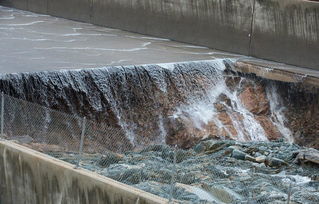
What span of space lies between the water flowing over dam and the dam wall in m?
1.48

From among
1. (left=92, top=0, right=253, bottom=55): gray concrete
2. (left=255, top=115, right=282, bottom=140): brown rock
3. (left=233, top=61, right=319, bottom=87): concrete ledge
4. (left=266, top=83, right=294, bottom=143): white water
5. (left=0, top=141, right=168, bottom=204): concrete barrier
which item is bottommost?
(left=255, top=115, right=282, bottom=140): brown rock

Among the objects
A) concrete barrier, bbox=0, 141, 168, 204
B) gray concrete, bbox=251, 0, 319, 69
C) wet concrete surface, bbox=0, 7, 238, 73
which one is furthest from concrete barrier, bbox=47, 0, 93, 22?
concrete barrier, bbox=0, 141, 168, 204

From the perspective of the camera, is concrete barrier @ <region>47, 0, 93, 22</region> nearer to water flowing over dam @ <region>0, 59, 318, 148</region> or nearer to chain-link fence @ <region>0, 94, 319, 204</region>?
water flowing over dam @ <region>0, 59, 318, 148</region>

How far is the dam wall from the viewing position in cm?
2122

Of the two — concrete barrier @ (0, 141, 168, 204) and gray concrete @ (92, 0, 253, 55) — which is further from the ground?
gray concrete @ (92, 0, 253, 55)

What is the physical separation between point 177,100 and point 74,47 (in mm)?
3794

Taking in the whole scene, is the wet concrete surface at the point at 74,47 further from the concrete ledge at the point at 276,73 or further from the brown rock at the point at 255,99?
the brown rock at the point at 255,99

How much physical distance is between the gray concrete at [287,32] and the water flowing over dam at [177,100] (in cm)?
142

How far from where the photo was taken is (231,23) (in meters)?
22.6

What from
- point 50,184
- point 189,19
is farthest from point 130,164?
point 189,19

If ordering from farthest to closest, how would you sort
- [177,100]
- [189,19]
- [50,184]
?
[189,19]
[177,100]
[50,184]

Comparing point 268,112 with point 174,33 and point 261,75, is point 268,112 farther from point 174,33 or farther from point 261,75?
point 174,33

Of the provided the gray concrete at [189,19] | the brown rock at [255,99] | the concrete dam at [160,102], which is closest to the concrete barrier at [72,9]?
the concrete dam at [160,102]

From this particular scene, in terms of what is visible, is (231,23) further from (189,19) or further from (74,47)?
(74,47)
